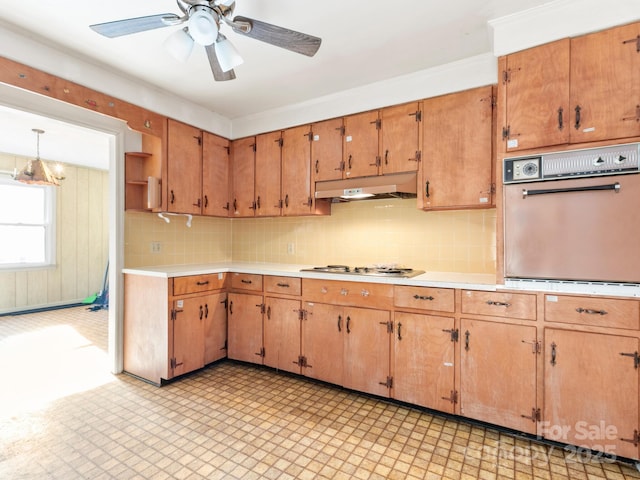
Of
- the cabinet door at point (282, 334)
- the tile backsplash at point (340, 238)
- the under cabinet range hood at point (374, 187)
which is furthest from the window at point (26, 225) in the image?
the under cabinet range hood at point (374, 187)

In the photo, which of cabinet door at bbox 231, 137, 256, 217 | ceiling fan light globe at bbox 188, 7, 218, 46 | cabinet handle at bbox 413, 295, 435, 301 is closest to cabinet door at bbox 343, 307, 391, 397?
cabinet handle at bbox 413, 295, 435, 301

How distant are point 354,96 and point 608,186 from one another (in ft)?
6.68

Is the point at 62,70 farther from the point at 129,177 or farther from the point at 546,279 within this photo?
the point at 546,279

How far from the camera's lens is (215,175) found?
3.68m

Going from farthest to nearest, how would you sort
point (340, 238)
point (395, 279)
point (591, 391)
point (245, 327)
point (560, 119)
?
point (340, 238)
point (245, 327)
point (395, 279)
point (560, 119)
point (591, 391)

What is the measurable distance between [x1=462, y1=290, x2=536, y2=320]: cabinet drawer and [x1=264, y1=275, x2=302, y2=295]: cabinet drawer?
138cm

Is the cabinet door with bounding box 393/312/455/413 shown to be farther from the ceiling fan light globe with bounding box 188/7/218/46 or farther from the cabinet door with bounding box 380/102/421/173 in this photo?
the ceiling fan light globe with bounding box 188/7/218/46

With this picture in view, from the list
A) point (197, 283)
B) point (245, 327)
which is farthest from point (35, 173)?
point (245, 327)

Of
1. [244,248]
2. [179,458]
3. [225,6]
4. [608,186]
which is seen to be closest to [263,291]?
[244,248]

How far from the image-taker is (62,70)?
8.06ft

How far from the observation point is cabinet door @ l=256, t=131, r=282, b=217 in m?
3.52

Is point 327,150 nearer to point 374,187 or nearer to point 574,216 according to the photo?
point 374,187

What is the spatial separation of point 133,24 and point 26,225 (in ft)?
17.5

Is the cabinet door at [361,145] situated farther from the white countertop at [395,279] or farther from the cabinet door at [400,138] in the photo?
the white countertop at [395,279]
